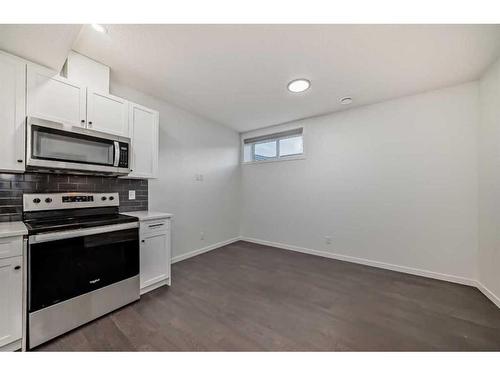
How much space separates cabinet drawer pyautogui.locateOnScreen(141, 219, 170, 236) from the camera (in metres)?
2.14

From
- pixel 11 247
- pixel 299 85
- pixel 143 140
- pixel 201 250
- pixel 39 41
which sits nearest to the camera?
pixel 11 247

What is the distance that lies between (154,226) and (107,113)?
1304 millimetres

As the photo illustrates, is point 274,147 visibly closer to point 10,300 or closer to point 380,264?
point 380,264

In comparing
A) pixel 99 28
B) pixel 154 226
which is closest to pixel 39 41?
pixel 99 28

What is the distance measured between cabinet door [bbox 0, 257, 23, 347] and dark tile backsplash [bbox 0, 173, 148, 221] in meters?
0.65

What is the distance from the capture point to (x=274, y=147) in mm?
4176

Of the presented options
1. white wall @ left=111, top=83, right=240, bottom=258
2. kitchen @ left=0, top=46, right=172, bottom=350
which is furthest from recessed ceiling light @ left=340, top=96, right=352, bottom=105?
kitchen @ left=0, top=46, right=172, bottom=350

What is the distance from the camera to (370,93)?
2.70 metres

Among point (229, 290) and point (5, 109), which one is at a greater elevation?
point (5, 109)

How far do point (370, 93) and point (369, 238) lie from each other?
2140mm

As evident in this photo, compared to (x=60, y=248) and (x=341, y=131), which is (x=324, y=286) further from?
(x=60, y=248)

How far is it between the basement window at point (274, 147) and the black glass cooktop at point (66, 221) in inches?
115
